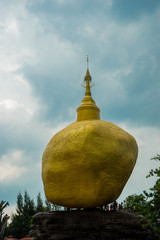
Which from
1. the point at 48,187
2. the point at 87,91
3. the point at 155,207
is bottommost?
the point at 155,207

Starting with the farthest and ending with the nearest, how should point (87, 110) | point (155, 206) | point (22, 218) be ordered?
point (22, 218) < point (87, 110) < point (155, 206)

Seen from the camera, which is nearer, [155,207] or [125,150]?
[155,207]

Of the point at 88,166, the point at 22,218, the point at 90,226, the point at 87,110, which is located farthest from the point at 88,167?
the point at 22,218

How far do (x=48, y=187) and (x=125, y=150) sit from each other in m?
3.58

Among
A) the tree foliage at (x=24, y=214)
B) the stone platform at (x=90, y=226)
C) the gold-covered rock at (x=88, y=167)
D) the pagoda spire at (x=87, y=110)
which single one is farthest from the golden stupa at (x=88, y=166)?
the tree foliage at (x=24, y=214)

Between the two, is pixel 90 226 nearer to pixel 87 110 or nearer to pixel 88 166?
pixel 88 166

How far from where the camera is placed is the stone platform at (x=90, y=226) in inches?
372

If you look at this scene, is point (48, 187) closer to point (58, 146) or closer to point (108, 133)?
point (58, 146)

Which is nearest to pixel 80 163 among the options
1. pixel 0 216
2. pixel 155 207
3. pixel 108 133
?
pixel 108 133

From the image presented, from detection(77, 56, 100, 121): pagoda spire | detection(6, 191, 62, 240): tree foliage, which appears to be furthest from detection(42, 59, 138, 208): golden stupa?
detection(6, 191, 62, 240): tree foliage

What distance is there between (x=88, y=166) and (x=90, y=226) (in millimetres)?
2416

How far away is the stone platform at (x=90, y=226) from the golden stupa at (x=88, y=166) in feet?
1.72

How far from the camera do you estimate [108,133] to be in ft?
33.6

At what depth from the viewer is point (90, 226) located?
31.1 feet
